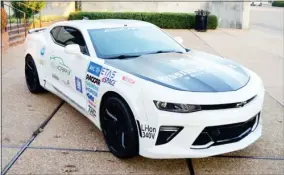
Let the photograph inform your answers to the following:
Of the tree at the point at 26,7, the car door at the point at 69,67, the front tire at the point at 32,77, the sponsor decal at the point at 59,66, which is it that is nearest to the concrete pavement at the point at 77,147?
the front tire at the point at 32,77

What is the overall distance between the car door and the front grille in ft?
5.23

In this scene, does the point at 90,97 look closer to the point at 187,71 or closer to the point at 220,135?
the point at 187,71

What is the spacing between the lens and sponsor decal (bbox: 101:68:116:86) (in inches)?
139

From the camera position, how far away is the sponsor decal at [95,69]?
12.4ft

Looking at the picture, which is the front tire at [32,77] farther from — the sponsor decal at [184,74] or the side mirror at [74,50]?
the sponsor decal at [184,74]

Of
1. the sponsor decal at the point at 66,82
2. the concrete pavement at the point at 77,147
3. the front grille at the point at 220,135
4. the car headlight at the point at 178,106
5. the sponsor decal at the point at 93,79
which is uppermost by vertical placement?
the sponsor decal at the point at 93,79

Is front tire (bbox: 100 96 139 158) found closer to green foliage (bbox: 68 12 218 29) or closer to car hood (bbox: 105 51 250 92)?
car hood (bbox: 105 51 250 92)

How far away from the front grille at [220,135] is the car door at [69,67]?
159 cm

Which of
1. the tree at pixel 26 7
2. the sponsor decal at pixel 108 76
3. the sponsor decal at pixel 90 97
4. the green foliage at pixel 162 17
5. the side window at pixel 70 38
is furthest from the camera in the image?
the green foliage at pixel 162 17

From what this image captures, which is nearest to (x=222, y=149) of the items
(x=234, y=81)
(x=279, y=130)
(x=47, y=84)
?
(x=234, y=81)

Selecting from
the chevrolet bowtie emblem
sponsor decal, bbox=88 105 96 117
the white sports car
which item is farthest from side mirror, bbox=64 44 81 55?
the chevrolet bowtie emblem

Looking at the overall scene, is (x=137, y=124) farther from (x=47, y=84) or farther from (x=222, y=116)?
(x=47, y=84)

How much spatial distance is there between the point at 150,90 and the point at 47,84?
2.57m

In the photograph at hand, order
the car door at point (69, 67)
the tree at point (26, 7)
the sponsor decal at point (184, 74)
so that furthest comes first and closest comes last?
1. the tree at point (26, 7)
2. the car door at point (69, 67)
3. the sponsor decal at point (184, 74)
